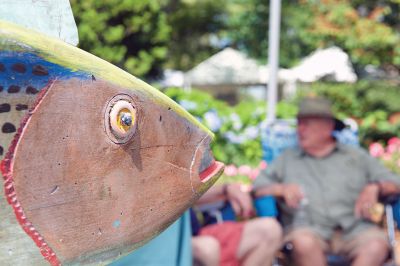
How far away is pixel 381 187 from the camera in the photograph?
3270mm

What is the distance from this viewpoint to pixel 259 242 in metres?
2.81

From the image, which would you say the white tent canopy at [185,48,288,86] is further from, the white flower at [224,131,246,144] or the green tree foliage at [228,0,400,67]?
the white flower at [224,131,246,144]

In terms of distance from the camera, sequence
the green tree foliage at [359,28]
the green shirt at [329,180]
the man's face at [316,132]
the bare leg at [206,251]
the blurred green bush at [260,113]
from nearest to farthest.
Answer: the bare leg at [206,251] → the green shirt at [329,180] → the man's face at [316,132] → the blurred green bush at [260,113] → the green tree foliage at [359,28]

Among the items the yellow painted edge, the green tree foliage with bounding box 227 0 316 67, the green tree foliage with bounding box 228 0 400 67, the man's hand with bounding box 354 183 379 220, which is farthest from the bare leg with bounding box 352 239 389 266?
the green tree foliage with bounding box 227 0 316 67

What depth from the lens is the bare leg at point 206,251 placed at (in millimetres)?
2531

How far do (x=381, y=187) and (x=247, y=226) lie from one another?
0.83m

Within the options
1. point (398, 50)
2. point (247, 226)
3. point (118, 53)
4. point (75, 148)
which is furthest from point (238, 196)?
point (118, 53)

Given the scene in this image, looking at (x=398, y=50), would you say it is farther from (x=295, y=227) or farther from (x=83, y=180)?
(x=83, y=180)

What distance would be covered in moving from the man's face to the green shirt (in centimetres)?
7

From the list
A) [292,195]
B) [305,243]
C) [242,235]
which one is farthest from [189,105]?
[242,235]

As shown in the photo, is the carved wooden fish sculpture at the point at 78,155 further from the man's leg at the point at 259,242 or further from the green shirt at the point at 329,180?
the green shirt at the point at 329,180

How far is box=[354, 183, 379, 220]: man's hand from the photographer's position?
3156 mm

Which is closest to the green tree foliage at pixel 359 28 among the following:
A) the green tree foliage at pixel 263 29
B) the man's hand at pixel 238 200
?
the green tree foliage at pixel 263 29

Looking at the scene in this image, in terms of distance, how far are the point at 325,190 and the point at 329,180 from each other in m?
0.06
